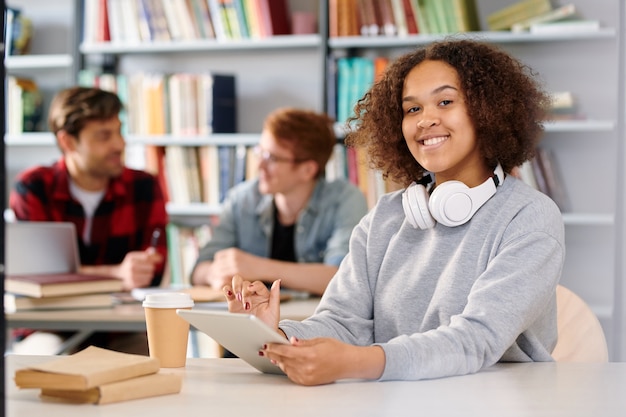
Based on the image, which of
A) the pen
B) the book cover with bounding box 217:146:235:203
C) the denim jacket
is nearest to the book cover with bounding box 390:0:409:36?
the book cover with bounding box 217:146:235:203

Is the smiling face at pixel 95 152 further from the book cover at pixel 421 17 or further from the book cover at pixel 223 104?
the book cover at pixel 421 17

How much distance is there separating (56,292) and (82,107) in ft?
3.46

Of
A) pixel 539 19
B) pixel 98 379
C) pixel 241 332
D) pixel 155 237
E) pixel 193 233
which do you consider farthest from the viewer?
pixel 193 233

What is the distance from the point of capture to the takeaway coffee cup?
1340 mm

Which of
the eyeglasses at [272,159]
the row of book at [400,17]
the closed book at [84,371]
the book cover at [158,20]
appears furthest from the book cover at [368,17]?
the closed book at [84,371]

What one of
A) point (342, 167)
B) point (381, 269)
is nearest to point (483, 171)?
point (381, 269)

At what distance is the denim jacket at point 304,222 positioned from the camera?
2863mm

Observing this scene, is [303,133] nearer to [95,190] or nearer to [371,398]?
[95,190]

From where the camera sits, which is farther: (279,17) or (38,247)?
(279,17)

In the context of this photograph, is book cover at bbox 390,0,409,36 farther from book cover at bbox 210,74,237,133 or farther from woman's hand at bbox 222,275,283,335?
woman's hand at bbox 222,275,283,335

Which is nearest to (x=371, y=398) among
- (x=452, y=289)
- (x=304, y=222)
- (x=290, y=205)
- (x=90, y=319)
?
(x=452, y=289)

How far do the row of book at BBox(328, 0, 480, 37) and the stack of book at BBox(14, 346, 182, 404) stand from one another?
280cm

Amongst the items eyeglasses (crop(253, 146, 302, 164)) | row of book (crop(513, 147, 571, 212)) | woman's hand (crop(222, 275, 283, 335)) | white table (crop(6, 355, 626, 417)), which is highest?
eyeglasses (crop(253, 146, 302, 164))

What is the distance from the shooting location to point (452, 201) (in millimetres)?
1495
